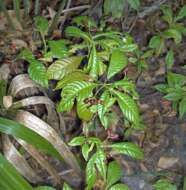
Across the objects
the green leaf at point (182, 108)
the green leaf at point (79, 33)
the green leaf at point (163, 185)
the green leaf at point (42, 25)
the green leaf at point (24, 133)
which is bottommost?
the green leaf at point (163, 185)

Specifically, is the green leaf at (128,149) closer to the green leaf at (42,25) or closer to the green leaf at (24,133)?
the green leaf at (24,133)

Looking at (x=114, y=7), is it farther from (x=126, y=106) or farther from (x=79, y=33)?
(x=126, y=106)

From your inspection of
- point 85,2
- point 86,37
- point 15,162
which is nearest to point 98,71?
point 86,37

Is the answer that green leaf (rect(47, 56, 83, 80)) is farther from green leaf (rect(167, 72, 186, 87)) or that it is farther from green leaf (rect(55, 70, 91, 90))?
green leaf (rect(167, 72, 186, 87))

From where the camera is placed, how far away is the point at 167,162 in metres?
1.78

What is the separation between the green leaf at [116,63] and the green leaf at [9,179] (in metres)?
0.44

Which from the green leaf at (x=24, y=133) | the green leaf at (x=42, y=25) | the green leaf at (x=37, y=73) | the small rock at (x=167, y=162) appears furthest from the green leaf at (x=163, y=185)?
the green leaf at (x=42, y=25)

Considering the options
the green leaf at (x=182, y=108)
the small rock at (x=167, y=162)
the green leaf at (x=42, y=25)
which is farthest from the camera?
the small rock at (x=167, y=162)

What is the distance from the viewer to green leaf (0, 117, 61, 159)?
4.24 feet

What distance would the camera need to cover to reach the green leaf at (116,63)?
1.32 m

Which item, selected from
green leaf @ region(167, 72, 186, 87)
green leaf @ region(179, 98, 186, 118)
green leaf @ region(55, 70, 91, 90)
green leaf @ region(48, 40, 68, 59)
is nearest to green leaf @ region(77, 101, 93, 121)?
green leaf @ region(55, 70, 91, 90)

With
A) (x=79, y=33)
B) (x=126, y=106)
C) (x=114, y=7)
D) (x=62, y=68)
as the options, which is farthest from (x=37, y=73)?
(x=114, y=7)

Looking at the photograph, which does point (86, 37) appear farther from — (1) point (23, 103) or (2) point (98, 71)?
(1) point (23, 103)

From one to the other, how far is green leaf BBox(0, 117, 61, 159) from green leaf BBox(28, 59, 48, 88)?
0.19m
